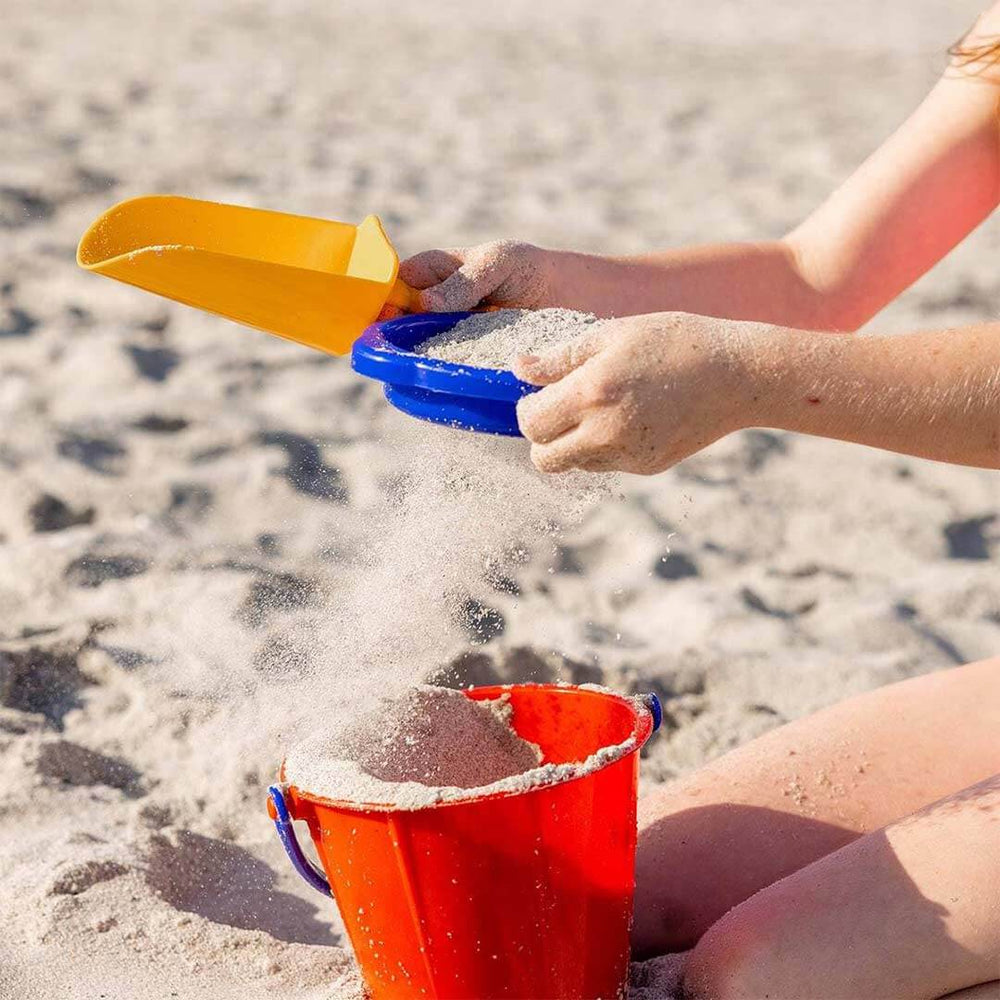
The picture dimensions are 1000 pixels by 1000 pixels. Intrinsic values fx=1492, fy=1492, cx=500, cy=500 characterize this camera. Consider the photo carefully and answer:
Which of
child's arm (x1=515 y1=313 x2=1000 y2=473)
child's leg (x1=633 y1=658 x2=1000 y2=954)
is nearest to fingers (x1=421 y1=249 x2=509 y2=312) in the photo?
child's arm (x1=515 y1=313 x2=1000 y2=473)

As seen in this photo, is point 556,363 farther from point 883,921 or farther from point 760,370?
point 883,921

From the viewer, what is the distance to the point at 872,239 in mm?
1741

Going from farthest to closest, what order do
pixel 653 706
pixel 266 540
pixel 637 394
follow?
pixel 266 540 → pixel 653 706 → pixel 637 394

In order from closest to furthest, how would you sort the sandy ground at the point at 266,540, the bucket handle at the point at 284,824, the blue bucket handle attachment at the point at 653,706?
1. the bucket handle at the point at 284,824
2. the blue bucket handle attachment at the point at 653,706
3. the sandy ground at the point at 266,540

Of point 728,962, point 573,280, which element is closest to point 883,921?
point 728,962

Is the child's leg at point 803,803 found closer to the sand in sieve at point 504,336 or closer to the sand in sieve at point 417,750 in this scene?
the sand in sieve at point 417,750

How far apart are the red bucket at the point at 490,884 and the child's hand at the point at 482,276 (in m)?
0.46

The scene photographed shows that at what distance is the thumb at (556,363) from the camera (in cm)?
118

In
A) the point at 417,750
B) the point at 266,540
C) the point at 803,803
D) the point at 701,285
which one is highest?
the point at 701,285

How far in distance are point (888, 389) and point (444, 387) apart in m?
0.36

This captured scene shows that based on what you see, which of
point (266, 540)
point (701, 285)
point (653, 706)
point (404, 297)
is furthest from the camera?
point (266, 540)

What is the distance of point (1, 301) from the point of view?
3.23m

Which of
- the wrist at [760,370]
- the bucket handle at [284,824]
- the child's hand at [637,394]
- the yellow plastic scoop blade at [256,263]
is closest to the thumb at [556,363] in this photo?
the child's hand at [637,394]

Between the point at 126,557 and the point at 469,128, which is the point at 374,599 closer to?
the point at 126,557
